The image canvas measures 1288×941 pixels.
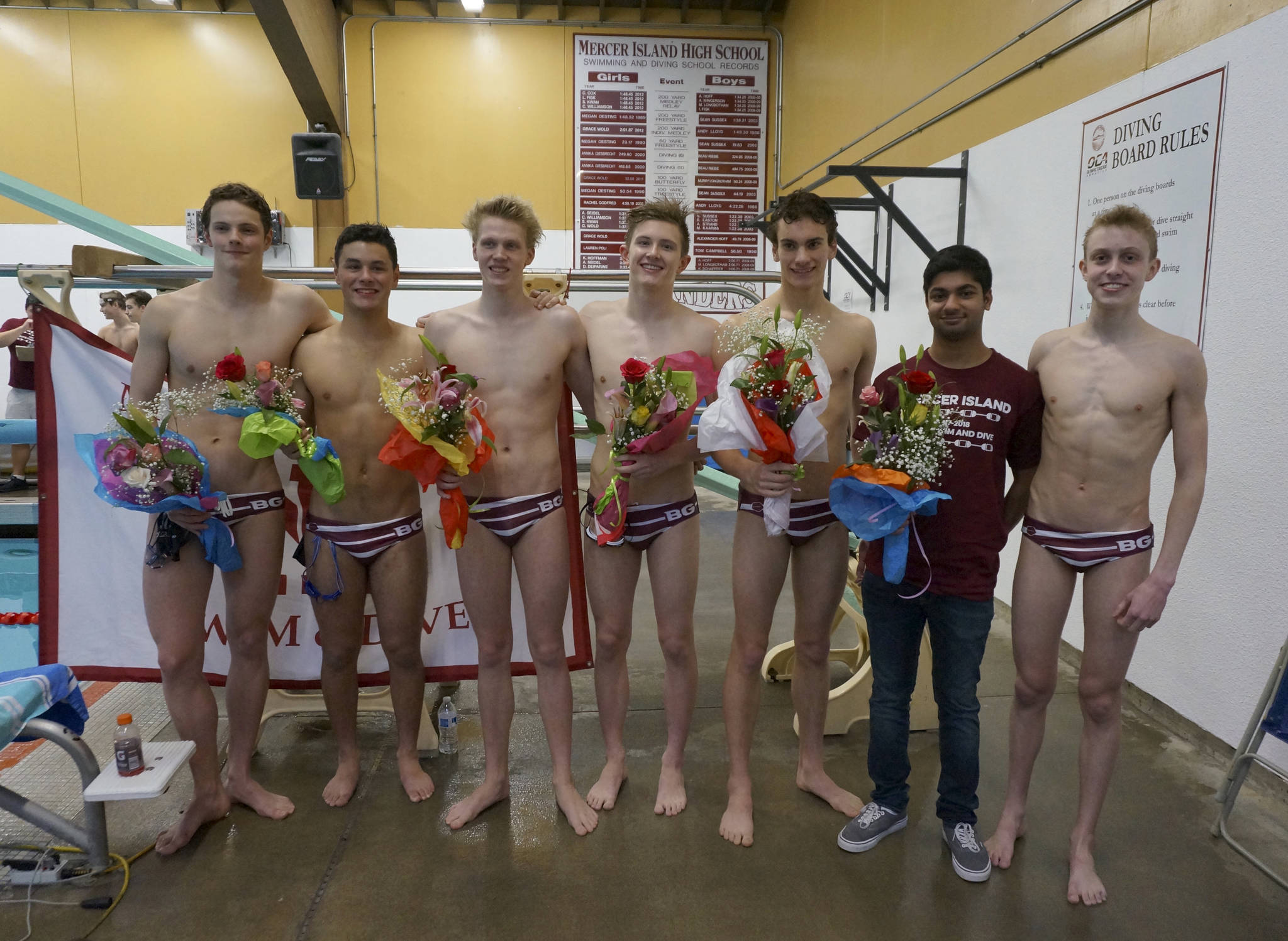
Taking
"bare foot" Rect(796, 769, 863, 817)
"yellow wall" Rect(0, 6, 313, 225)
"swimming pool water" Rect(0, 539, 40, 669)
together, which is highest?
"yellow wall" Rect(0, 6, 313, 225)

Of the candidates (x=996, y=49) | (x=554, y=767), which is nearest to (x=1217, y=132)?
(x=996, y=49)

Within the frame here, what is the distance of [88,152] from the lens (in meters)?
7.83

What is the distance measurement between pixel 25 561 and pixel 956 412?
22.0ft

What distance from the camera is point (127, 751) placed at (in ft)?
7.64

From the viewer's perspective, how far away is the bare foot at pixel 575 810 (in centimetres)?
260

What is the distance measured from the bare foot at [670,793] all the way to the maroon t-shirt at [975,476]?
109 centimetres

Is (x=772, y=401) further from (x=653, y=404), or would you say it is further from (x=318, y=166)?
(x=318, y=166)

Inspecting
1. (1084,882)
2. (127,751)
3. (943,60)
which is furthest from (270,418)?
(943,60)

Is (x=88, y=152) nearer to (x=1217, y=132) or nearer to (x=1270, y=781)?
(x=1217, y=132)

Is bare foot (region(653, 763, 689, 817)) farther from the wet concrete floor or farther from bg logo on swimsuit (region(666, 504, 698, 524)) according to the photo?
bg logo on swimsuit (region(666, 504, 698, 524))

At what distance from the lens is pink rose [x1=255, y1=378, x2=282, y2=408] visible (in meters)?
2.36

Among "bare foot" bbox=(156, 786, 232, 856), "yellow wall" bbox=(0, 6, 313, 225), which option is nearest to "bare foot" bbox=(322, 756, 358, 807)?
"bare foot" bbox=(156, 786, 232, 856)

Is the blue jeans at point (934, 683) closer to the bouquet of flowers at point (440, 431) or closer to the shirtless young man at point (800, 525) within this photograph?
the shirtless young man at point (800, 525)

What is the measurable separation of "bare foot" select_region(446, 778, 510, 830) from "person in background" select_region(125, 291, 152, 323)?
4453 millimetres
